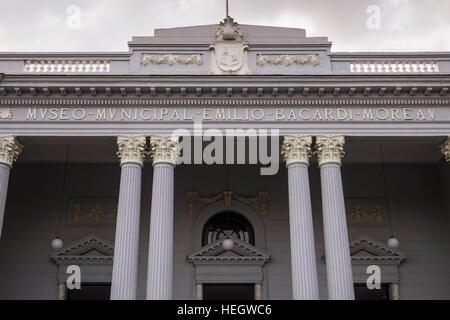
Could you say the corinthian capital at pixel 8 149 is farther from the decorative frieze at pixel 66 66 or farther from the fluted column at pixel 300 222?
the fluted column at pixel 300 222

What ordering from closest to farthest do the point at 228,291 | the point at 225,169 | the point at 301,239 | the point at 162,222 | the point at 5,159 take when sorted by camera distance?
the point at 301,239
the point at 162,222
the point at 5,159
the point at 228,291
the point at 225,169

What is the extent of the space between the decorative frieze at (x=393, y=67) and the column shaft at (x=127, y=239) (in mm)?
8388

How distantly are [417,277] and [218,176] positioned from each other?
8387mm

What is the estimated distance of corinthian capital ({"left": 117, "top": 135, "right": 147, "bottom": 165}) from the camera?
19891 millimetres

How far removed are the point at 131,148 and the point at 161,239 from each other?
128 inches

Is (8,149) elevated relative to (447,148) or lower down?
lower down

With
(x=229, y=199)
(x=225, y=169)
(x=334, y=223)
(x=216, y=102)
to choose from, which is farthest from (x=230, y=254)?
(x=216, y=102)

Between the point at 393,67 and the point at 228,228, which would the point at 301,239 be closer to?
the point at 228,228

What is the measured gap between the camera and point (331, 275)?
1852cm

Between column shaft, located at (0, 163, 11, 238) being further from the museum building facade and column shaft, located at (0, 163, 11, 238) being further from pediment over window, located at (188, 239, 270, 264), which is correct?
pediment over window, located at (188, 239, 270, 264)

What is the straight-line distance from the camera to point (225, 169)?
24375mm

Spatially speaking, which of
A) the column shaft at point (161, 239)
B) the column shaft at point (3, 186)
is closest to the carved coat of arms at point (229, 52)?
the column shaft at point (161, 239)

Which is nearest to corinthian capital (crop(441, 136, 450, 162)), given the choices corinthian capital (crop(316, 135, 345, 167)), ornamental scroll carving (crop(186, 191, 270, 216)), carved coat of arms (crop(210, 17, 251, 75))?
corinthian capital (crop(316, 135, 345, 167))

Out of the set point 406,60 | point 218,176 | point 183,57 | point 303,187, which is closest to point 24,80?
point 183,57
